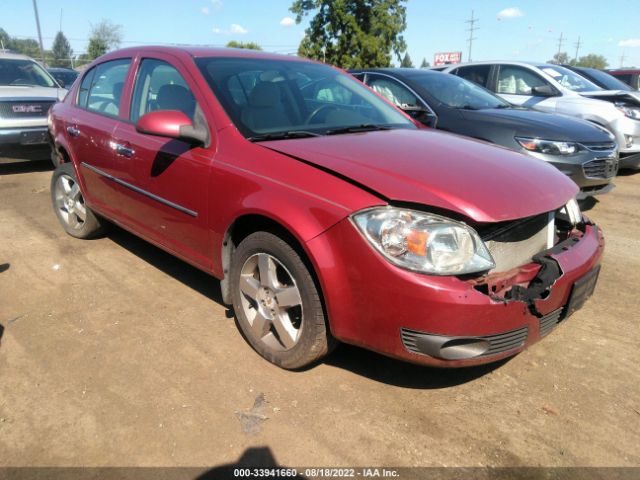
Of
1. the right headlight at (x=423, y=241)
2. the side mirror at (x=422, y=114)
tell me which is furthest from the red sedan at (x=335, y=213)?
the side mirror at (x=422, y=114)

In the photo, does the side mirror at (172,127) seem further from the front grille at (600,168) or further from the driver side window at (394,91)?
the front grille at (600,168)

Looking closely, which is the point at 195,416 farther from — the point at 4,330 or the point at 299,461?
the point at 4,330

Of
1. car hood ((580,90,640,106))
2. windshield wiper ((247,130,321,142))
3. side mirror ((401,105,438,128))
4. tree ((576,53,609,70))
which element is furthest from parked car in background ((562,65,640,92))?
tree ((576,53,609,70))

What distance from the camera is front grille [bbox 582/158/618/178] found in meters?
5.14

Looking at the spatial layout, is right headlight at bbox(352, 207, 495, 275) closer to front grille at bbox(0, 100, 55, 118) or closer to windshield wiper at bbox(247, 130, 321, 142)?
windshield wiper at bbox(247, 130, 321, 142)

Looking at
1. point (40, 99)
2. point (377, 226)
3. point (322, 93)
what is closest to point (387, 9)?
point (40, 99)

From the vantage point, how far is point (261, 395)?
257 cm

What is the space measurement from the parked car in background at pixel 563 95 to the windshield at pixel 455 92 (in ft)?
5.42

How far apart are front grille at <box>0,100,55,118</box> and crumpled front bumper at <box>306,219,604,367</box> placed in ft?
23.5

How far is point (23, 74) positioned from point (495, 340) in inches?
377

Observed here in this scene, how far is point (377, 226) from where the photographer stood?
218 cm

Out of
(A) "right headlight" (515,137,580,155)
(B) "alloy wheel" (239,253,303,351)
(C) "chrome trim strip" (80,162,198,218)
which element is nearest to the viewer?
(B) "alloy wheel" (239,253,303,351)

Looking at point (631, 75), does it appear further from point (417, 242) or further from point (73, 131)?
point (417, 242)

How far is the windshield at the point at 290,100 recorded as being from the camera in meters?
3.00
